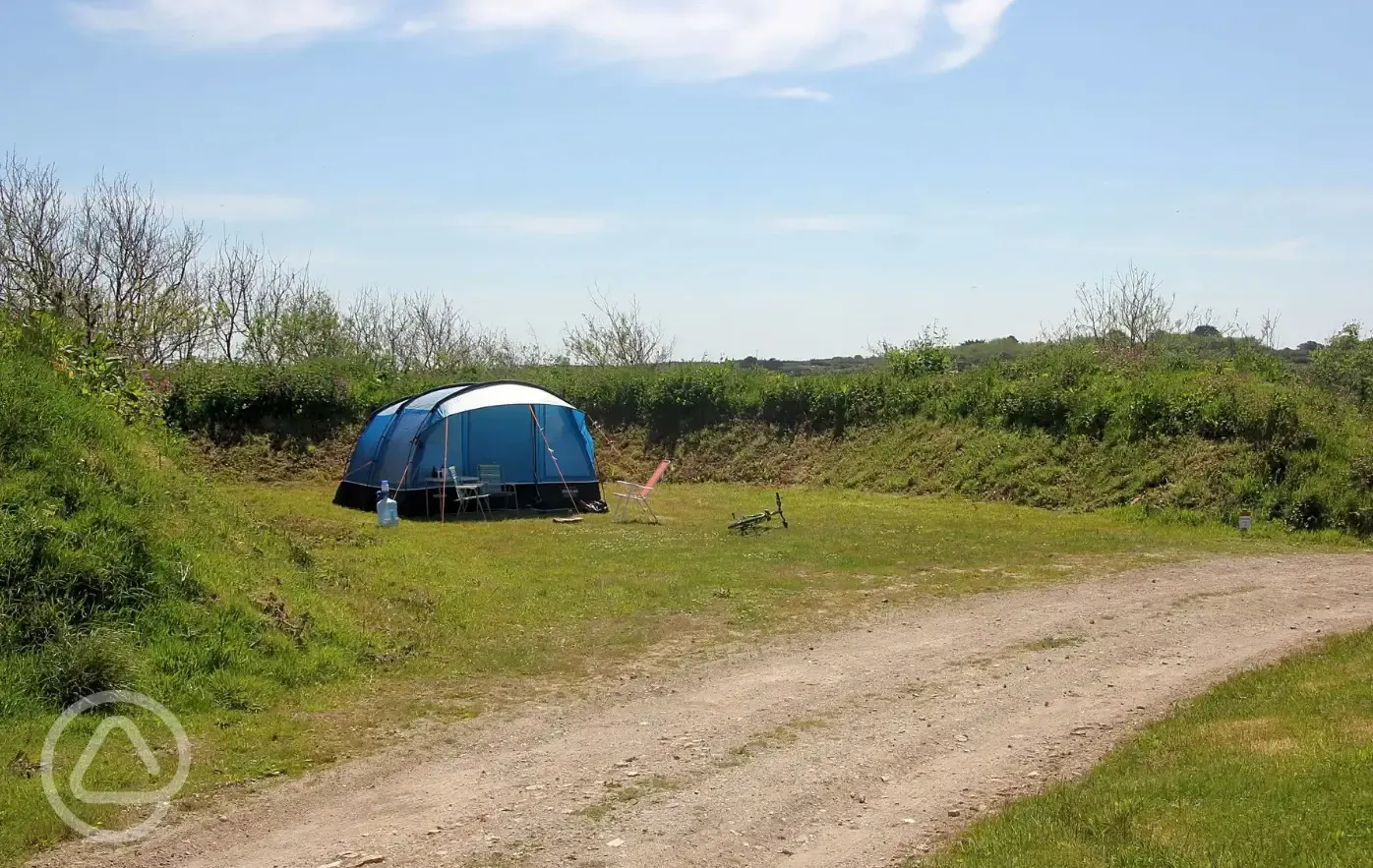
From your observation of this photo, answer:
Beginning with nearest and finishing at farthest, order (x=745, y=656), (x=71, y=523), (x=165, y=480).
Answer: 1. (x=71, y=523)
2. (x=745, y=656)
3. (x=165, y=480)

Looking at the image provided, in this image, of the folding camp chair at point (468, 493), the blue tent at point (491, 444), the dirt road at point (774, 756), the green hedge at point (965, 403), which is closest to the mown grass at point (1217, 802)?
the dirt road at point (774, 756)

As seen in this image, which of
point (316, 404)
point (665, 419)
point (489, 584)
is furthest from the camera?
point (665, 419)

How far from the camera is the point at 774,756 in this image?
6.89 metres

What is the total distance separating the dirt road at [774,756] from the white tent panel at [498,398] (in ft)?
35.3

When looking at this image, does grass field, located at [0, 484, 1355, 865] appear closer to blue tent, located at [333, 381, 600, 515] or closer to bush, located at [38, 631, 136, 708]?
bush, located at [38, 631, 136, 708]

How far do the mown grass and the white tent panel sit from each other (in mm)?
14214

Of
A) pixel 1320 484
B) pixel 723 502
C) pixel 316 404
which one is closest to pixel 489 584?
pixel 723 502

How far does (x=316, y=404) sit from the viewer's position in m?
27.5

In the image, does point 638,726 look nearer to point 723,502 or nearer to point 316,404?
point 723,502

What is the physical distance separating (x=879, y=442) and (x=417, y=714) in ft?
63.5

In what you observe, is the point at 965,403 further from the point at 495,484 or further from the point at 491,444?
the point at 495,484

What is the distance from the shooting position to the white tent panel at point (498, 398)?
19688 millimetres

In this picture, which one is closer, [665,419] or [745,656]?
[745,656]

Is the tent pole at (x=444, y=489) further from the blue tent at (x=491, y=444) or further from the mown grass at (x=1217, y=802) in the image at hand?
the mown grass at (x=1217, y=802)
